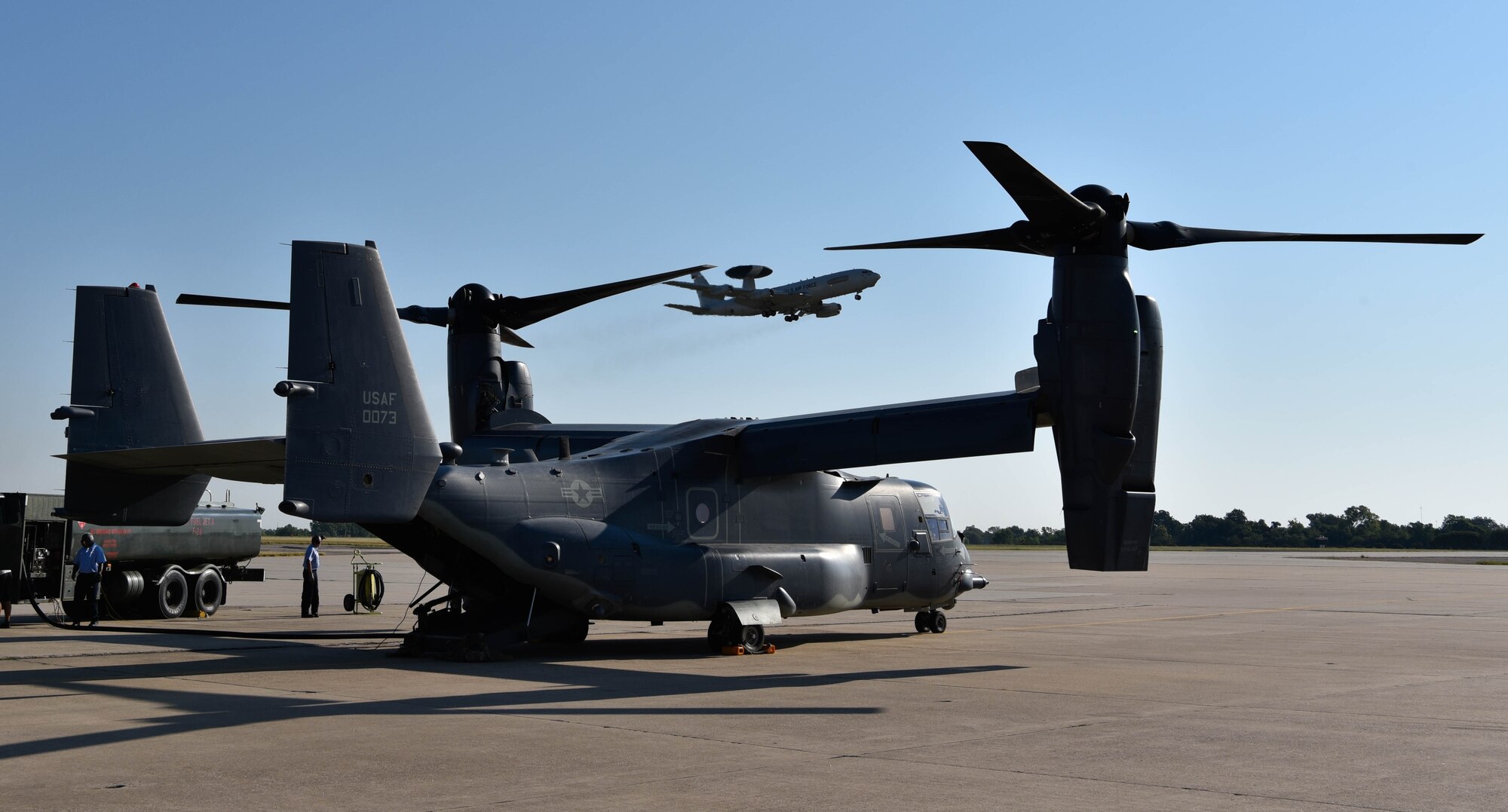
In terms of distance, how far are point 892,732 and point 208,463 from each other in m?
9.84

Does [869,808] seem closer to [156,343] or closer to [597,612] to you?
[597,612]

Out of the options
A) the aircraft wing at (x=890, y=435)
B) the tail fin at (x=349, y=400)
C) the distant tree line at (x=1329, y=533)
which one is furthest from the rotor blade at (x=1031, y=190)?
the distant tree line at (x=1329, y=533)

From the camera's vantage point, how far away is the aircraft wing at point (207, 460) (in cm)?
1552

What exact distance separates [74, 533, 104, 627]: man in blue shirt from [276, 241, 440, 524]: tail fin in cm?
1261

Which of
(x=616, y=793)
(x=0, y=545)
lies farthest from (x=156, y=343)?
(x=616, y=793)

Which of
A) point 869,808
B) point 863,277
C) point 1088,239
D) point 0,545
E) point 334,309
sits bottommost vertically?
A: point 869,808

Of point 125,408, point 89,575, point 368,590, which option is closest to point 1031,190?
point 125,408

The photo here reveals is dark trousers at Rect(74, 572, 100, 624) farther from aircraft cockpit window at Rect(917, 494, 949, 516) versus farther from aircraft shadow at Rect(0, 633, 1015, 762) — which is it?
aircraft cockpit window at Rect(917, 494, 949, 516)

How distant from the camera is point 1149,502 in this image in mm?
17047

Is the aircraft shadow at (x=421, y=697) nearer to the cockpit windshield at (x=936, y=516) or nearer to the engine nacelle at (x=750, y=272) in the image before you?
the cockpit windshield at (x=936, y=516)

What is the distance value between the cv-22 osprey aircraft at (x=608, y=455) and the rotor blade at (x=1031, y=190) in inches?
1.4

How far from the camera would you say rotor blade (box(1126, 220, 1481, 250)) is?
16984 mm

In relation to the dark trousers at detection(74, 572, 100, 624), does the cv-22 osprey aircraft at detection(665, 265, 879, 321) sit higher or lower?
higher

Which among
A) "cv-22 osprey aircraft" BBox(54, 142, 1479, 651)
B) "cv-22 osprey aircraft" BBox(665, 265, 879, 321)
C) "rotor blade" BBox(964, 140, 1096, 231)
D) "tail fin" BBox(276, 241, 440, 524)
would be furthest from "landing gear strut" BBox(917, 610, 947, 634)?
"cv-22 osprey aircraft" BBox(665, 265, 879, 321)
